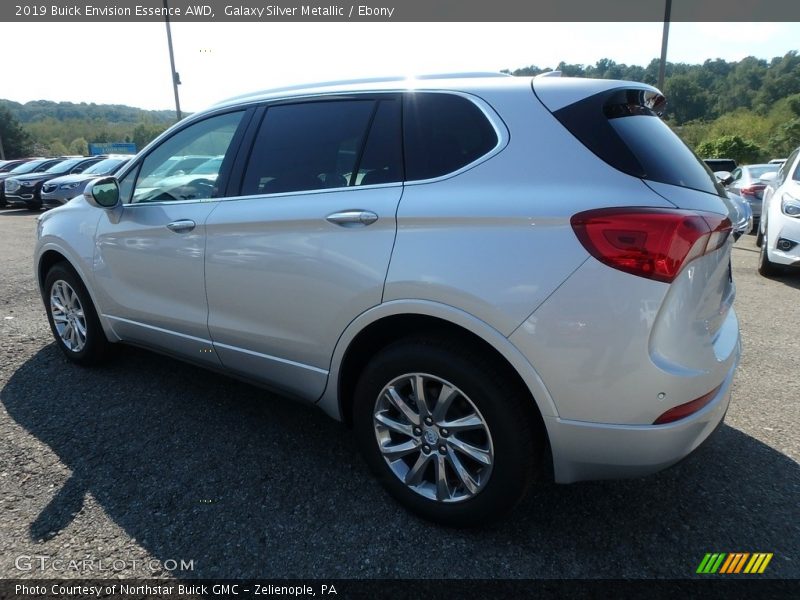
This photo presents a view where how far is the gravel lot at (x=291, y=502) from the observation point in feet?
7.22

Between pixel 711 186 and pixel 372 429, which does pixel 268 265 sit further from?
pixel 711 186

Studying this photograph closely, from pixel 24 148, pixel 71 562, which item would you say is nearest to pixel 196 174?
pixel 71 562

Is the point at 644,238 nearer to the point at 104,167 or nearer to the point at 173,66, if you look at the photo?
the point at 104,167

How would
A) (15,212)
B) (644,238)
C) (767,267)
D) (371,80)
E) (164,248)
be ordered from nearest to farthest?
1. (644,238)
2. (371,80)
3. (164,248)
4. (767,267)
5. (15,212)

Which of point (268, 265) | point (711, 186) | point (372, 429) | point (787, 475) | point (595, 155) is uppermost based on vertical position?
point (595, 155)

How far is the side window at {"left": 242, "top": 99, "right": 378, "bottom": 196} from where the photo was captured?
2.57 m

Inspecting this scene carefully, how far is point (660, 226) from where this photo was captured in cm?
183

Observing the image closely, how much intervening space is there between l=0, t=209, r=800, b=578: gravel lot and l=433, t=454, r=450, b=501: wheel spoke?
176 mm

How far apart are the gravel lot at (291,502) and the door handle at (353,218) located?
125cm

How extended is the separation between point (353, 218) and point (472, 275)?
605 millimetres

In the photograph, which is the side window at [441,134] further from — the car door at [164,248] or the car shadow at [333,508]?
the car shadow at [333,508]

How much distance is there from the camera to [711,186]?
2.29m

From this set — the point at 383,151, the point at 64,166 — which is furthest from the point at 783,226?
the point at 64,166

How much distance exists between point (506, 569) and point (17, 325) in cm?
489
